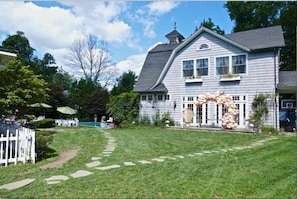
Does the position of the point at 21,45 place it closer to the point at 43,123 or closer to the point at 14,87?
the point at 43,123

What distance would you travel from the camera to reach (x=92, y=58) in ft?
116

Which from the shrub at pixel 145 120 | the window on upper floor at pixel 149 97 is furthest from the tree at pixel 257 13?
the shrub at pixel 145 120

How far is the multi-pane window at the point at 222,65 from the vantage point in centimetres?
1535

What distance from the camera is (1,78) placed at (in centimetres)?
845

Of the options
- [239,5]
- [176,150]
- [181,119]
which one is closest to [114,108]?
[181,119]

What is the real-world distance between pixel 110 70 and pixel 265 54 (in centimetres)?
2580

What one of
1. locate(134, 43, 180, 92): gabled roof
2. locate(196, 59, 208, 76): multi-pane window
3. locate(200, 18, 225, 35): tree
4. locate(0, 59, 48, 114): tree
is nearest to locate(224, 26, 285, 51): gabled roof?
locate(196, 59, 208, 76): multi-pane window

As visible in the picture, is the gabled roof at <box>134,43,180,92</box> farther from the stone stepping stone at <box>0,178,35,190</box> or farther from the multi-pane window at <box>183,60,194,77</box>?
the stone stepping stone at <box>0,178,35,190</box>

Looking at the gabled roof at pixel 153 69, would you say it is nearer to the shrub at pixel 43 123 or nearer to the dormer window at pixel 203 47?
the dormer window at pixel 203 47

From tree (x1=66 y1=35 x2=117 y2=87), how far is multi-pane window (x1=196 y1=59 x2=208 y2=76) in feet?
71.3

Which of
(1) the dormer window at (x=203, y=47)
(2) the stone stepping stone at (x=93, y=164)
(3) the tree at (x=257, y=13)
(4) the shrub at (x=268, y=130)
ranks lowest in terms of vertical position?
(2) the stone stepping stone at (x=93, y=164)

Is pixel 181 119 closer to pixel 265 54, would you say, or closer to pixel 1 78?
pixel 265 54

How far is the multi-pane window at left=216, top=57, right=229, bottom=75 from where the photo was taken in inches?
604

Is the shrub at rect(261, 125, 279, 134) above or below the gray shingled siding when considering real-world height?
below
